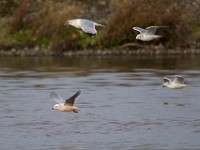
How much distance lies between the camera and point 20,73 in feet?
105

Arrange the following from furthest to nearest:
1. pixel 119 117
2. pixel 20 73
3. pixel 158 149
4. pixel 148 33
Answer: pixel 20 73 < pixel 148 33 < pixel 119 117 < pixel 158 149

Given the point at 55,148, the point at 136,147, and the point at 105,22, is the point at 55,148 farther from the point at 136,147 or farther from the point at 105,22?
the point at 105,22

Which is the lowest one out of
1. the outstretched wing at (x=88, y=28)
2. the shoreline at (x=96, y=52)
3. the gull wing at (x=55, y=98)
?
the shoreline at (x=96, y=52)

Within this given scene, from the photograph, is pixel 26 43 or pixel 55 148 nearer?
pixel 55 148

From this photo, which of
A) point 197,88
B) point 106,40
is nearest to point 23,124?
point 197,88

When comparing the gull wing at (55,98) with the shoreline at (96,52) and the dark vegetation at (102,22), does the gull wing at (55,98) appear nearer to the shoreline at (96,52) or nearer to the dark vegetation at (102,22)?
the shoreline at (96,52)

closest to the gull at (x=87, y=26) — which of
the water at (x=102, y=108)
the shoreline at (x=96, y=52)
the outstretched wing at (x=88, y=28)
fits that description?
the outstretched wing at (x=88, y=28)

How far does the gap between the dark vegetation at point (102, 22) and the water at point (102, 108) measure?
6.10m

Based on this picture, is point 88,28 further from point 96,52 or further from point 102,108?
point 96,52

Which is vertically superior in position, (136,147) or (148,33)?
(148,33)

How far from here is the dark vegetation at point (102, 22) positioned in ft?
133

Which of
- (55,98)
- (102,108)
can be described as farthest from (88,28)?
(102,108)

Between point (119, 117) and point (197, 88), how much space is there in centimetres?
615

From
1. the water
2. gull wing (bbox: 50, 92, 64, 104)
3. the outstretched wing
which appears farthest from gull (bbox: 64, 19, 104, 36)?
the water
